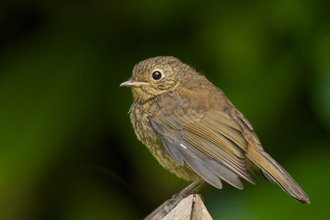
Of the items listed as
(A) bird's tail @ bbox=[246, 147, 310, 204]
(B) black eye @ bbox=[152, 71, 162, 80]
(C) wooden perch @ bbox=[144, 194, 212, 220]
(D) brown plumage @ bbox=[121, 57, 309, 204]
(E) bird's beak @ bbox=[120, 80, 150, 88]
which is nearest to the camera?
(C) wooden perch @ bbox=[144, 194, 212, 220]

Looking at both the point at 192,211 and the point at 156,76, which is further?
the point at 156,76

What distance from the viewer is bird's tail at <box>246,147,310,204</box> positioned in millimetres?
2527

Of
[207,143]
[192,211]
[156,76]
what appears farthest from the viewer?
[156,76]

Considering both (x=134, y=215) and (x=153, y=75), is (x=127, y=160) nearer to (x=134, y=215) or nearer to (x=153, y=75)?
(x=134, y=215)

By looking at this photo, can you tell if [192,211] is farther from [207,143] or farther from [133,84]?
[133,84]

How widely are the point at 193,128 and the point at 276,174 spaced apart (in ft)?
2.19

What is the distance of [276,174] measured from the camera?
8.79 feet

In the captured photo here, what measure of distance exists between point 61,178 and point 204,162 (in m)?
1.41

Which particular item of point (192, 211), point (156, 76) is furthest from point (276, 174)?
point (156, 76)

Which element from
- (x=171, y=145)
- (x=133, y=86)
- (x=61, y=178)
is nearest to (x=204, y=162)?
(x=171, y=145)

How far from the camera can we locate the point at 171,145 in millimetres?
2902

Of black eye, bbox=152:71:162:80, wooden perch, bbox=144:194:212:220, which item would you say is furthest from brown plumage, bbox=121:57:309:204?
wooden perch, bbox=144:194:212:220

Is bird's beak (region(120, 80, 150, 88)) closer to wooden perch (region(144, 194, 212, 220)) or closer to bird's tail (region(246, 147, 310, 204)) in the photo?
bird's tail (region(246, 147, 310, 204))

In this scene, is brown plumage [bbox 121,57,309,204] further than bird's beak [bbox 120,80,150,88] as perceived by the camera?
No
